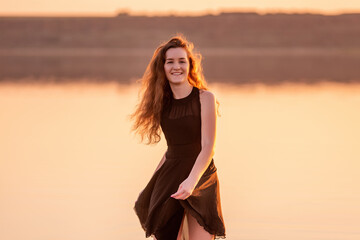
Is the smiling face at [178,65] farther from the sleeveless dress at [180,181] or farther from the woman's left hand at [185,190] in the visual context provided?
the woman's left hand at [185,190]

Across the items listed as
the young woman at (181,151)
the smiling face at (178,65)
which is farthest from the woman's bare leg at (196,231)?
the smiling face at (178,65)

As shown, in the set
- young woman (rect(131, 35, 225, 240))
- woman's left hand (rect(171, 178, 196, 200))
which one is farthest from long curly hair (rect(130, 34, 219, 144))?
woman's left hand (rect(171, 178, 196, 200))

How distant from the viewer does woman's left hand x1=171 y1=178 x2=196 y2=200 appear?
4219 mm

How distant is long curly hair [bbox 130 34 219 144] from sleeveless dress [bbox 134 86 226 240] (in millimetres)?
77

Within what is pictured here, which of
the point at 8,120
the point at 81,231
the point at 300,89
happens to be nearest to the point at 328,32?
the point at 300,89

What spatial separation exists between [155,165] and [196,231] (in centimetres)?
462

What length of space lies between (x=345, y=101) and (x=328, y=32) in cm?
6553

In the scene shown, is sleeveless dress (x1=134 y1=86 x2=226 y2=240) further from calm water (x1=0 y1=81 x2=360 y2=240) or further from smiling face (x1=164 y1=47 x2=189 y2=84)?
calm water (x1=0 y1=81 x2=360 y2=240)

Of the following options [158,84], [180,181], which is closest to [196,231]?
[180,181]

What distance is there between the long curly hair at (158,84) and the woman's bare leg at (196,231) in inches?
21.0

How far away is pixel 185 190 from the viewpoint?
13.9 feet

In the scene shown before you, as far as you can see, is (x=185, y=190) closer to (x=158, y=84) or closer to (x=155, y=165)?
(x=158, y=84)

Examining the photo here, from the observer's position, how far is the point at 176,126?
177 inches

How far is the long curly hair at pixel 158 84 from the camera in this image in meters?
4.60
